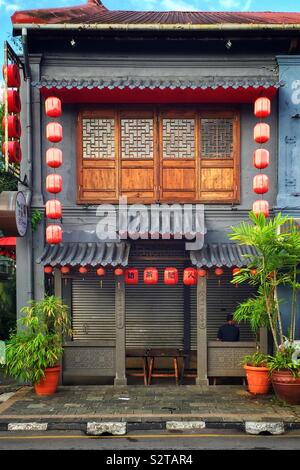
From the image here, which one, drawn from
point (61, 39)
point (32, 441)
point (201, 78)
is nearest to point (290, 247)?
point (201, 78)

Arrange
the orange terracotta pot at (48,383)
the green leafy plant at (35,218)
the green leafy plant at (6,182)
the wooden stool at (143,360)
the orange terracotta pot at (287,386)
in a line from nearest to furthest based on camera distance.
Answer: the orange terracotta pot at (287,386) → the orange terracotta pot at (48,383) → the green leafy plant at (35,218) → the wooden stool at (143,360) → the green leafy plant at (6,182)

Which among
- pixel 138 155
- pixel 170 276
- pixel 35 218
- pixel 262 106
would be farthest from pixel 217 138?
pixel 35 218

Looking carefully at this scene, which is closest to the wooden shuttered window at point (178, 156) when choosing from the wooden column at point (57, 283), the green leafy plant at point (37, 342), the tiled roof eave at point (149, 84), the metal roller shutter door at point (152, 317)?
the tiled roof eave at point (149, 84)

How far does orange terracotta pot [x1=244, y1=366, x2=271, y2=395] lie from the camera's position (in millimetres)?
12273

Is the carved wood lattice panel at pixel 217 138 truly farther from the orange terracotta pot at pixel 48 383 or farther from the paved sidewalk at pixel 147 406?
the orange terracotta pot at pixel 48 383

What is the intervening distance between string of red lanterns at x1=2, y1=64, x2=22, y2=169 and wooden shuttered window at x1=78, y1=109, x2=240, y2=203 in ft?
6.10

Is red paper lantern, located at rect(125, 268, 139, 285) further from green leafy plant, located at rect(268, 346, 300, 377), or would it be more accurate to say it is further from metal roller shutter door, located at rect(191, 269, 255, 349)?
green leafy plant, located at rect(268, 346, 300, 377)

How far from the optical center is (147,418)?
34.0 ft

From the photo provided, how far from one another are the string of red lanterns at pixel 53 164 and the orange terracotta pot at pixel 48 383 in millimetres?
3193

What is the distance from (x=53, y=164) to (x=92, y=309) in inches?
189

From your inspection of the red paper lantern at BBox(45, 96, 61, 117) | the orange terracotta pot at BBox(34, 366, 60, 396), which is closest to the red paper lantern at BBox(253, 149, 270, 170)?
the red paper lantern at BBox(45, 96, 61, 117)

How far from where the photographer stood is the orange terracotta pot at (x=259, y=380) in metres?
12.3
